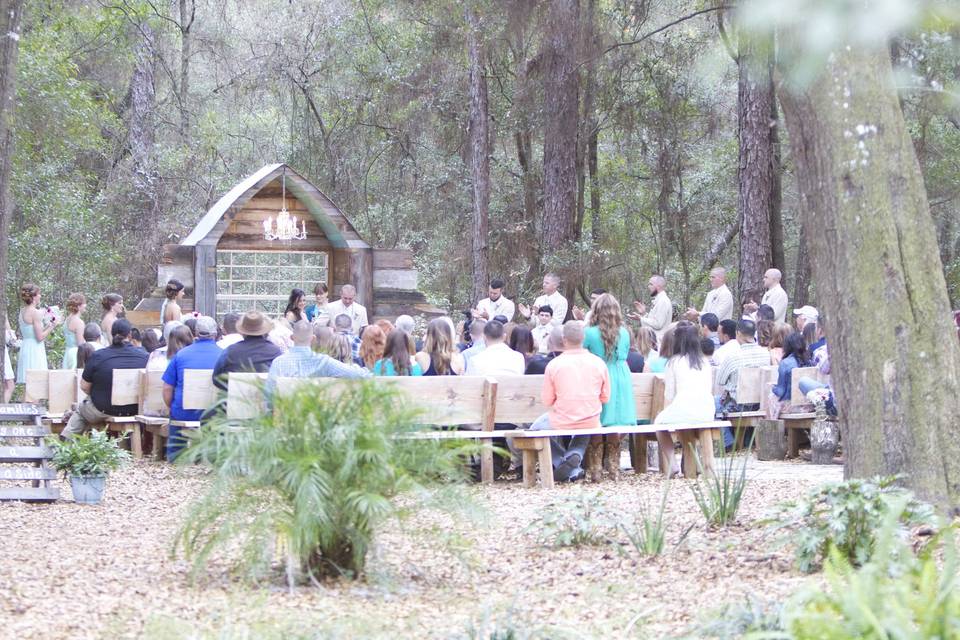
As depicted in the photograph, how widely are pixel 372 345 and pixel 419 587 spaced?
496 centimetres

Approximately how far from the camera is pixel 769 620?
3881mm

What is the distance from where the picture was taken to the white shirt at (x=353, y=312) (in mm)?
15367

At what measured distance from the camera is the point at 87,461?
8.23m

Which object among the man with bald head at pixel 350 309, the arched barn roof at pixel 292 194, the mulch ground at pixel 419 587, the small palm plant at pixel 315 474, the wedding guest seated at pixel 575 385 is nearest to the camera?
the mulch ground at pixel 419 587

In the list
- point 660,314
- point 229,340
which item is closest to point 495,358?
point 229,340

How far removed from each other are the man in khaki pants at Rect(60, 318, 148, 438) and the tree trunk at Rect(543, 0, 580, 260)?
974 centimetres

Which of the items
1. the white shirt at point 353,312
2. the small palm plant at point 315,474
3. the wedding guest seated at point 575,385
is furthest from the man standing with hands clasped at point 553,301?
the small palm plant at point 315,474

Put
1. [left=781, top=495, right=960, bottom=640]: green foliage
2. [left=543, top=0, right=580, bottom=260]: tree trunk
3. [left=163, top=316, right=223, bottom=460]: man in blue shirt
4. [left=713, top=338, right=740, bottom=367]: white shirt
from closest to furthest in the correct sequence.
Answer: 1. [left=781, top=495, right=960, bottom=640]: green foliage
2. [left=163, top=316, right=223, bottom=460]: man in blue shirt
3. [left=713, top=338, right=740, bottom=367]: white shirt
4. [left=543, top=0, right=580, bottom=260]: tree trunk

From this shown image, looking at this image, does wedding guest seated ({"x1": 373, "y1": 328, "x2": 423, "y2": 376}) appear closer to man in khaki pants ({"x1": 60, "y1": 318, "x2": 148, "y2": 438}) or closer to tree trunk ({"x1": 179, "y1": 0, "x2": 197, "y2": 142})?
man in khaki pants ({"x1": 60, "y1": 318, "x2": 148, "y2": 438})

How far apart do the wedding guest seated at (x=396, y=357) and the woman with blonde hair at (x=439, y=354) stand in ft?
1.02

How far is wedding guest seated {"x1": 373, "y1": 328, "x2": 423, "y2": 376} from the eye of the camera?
966 centimetres

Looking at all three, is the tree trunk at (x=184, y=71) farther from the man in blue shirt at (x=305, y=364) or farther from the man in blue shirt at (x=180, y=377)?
the man in blue shirt at (x=305, y=364)

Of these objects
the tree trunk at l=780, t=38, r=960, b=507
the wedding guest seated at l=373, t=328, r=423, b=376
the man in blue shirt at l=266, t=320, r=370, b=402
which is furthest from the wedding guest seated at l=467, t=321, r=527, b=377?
the tree trunk at l=780, t=38, r=960, b=507

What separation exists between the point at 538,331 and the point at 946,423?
9184mm
